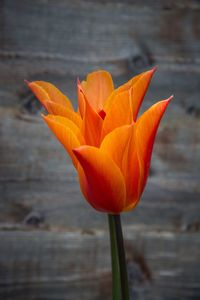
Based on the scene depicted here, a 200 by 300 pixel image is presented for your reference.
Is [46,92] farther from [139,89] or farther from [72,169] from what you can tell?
[72,169]

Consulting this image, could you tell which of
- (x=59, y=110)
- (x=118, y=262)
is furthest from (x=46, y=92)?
(x=118, y=262)

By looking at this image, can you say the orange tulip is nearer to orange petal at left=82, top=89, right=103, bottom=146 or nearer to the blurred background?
orange petal at left=82, top=89, right=103, bottom=146

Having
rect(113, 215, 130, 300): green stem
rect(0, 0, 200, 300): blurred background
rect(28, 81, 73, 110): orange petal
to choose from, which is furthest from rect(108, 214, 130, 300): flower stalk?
rect(0, 0, 200, 300): blurred background

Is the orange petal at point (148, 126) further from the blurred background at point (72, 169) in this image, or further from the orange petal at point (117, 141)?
the blurred background at point (72, 169)

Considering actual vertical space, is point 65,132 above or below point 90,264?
above

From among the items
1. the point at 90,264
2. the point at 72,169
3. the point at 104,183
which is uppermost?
the point at 104,183

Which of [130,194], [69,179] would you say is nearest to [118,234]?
[130,194]
